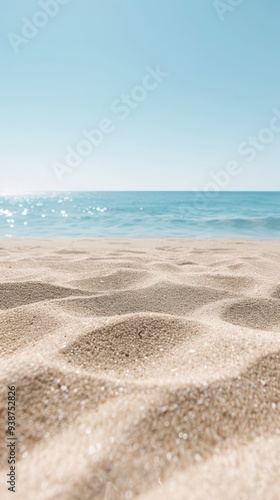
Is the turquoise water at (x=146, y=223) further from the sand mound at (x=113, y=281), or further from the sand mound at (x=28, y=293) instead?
the sand mound at (x=28, y=293)

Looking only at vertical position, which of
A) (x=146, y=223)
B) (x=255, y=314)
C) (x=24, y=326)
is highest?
(x=24, y=326)

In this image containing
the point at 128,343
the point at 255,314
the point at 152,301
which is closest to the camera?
the point at 128,343

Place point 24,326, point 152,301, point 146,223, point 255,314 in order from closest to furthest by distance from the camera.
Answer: point 24,326
point 255,314
point 152,301
point 146,223

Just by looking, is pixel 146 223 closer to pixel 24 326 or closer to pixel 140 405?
pixel 24 326

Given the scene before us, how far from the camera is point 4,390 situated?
0.92 metres

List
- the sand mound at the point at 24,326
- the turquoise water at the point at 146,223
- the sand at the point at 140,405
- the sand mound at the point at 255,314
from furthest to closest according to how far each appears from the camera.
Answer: the turquoise water at the point at 146,223 → the sand mound at the point at 255,314 → the sand mound at the point at 24,326 → the sand at the point at 140,405

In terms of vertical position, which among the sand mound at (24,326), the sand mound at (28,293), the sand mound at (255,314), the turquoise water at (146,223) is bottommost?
the turquoise water at (146,223)

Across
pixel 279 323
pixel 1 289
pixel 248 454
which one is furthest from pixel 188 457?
pixel 1 289

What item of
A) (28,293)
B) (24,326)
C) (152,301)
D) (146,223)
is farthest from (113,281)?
(146,223)

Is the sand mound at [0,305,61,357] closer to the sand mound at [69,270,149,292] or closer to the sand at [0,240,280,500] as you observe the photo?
the sand at [0,240,280,500]

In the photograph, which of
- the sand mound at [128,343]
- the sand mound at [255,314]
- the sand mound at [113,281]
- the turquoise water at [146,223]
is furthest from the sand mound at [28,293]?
the turquoise water at [146,223]

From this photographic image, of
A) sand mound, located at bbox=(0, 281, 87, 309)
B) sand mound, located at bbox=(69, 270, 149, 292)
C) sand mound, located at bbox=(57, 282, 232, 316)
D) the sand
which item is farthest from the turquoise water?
the sand

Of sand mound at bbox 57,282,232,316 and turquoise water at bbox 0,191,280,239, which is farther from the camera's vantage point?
turquoise water at bbox 0,191,280,239

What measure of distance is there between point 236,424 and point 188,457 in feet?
0.55
